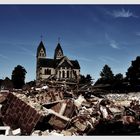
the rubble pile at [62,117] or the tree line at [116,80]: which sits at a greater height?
the tree line at [116,80]

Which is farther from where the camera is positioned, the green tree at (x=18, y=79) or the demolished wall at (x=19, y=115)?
the green tree at (x=18, y=79)

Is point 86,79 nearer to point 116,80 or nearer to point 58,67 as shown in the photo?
point 116,80

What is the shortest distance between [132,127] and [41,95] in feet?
8.66

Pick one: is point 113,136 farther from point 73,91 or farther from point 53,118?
point 73,91

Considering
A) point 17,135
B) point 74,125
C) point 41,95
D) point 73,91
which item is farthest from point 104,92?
point 17,135

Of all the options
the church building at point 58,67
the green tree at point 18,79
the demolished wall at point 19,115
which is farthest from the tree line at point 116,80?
the demolished wall at point 19,115

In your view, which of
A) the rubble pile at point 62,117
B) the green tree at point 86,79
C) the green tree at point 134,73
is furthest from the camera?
the green tree at point 86,79

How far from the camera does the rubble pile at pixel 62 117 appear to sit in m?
8.34

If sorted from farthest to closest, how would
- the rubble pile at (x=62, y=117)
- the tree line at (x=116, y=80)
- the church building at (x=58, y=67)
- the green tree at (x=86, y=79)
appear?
the tree line at (x=116, y=80), the green tree at (x=86, y=79), the church building at (x=58, y=67), the rubble pile at (x=62, y=117)

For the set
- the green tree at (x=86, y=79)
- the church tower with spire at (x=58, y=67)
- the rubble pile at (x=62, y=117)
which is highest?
the church tower with spire at (x=58, y=67)

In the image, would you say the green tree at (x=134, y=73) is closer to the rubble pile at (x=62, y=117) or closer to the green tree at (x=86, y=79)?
the green tree at (x=86, y=79)

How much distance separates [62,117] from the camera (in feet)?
27.9

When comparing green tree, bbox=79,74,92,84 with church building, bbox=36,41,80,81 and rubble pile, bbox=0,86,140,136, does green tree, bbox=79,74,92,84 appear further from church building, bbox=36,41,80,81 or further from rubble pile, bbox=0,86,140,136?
rubble pile, bbox=0,86,140,136

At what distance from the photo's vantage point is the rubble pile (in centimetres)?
834
